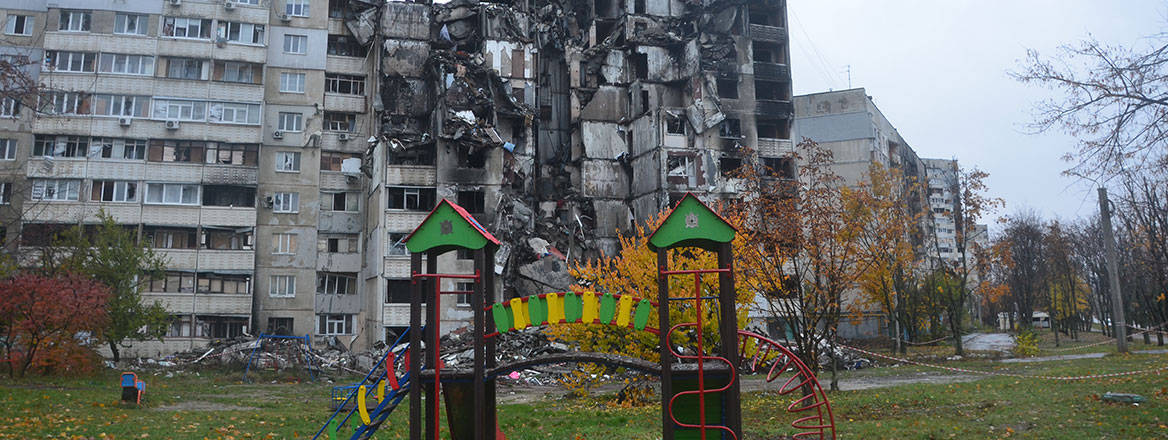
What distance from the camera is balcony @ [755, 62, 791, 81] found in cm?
5716

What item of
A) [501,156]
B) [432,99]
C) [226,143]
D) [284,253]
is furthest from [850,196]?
[226,143]

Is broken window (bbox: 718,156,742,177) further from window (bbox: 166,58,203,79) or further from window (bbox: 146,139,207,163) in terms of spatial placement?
window (bbox: 166,58,203,79)

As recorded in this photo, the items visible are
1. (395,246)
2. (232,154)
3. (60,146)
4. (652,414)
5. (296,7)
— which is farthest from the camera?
(296,7)

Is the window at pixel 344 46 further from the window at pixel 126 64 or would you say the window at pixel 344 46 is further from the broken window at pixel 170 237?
the broken window at pixel 170 237

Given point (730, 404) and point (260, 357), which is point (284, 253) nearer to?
point (260, 357)

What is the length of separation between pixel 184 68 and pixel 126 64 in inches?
132

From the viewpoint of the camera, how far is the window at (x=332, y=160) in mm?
51156

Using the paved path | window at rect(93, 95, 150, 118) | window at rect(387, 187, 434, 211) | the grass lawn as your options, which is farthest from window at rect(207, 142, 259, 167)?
the paved path

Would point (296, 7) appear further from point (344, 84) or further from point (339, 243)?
point (339, 243)

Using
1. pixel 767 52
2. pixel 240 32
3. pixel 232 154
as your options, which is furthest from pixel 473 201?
pixel 767 52

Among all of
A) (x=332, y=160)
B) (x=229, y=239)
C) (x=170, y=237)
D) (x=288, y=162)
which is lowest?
(x=229, y=239)

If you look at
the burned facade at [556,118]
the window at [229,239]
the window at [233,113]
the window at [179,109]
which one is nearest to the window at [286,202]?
the window at [229,239]

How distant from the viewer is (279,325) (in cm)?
4819

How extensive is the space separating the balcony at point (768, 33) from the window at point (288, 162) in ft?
112
